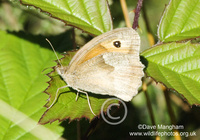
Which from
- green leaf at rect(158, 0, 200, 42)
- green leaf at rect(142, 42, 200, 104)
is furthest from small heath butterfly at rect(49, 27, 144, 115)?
green leaf at rect(158, 0, 200, 42)

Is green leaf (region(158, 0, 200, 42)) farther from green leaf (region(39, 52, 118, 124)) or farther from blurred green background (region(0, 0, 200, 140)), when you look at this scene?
blurred green background (region(0, 0, 200, 140))

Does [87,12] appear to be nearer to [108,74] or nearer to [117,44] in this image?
[117,44]

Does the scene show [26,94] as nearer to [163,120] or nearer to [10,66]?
[10,66]

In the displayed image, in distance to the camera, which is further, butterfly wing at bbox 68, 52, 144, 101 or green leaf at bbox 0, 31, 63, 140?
green leaf at bbox 0, 31, 63, 140

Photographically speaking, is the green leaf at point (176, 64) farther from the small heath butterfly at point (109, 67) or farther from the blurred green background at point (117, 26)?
the blurred green background at point (117, 26)

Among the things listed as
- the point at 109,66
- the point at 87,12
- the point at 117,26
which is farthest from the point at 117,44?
the point at 117,26

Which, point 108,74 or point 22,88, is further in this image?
point 22,88
